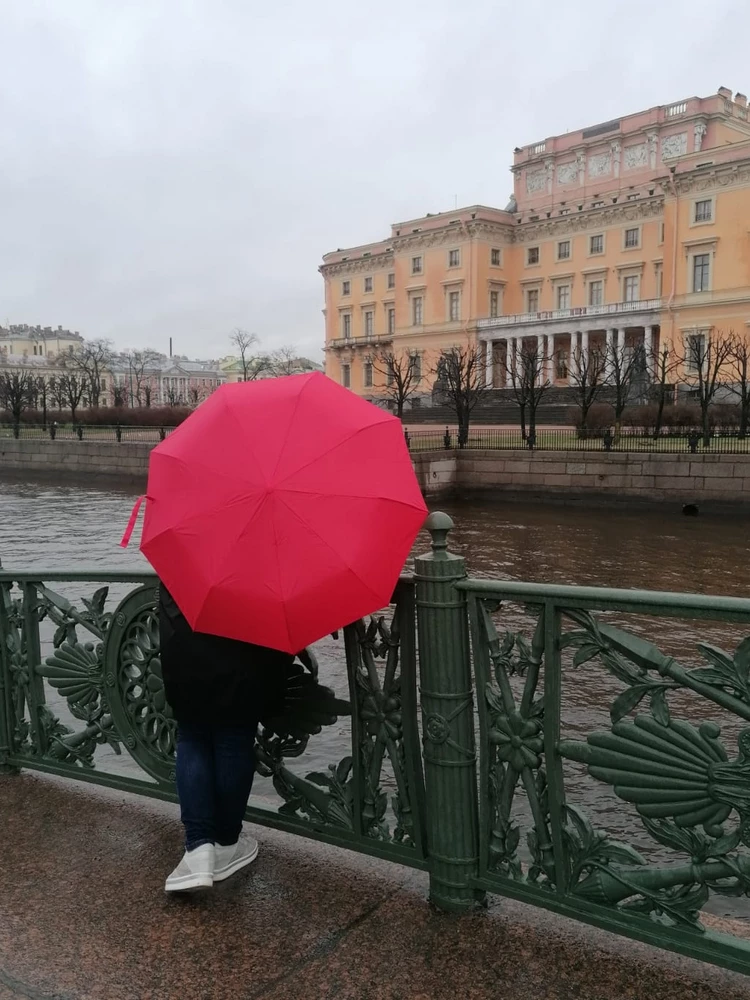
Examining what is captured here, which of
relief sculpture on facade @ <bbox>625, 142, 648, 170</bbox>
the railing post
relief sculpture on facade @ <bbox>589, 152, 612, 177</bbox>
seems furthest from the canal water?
relief sculpture on facade @ <bbox>589, 152, 612, 177</bbox>

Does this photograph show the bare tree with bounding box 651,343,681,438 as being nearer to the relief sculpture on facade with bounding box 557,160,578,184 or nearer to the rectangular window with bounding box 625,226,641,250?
the rectangular window with bounding box 625,226,641,250

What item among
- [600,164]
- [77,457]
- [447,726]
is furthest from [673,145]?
[447,726]

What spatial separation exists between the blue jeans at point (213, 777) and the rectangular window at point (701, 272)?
54.3 m

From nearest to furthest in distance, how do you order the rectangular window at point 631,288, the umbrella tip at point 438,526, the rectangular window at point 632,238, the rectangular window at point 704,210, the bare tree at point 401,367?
the umbrella tip at point 438,526
the rectangular window at point 704,210
the rectangular window at point 632,238
the rectangular window at point 631,288
the bare tree at point 401,367

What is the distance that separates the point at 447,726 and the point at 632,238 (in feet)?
201

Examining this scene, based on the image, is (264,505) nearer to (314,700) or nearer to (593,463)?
(314,700)

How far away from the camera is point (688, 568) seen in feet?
48.9

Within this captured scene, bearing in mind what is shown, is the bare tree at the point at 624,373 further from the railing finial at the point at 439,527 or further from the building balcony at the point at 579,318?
the railing finial at the point at 439,527

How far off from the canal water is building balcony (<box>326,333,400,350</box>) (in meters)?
45.7

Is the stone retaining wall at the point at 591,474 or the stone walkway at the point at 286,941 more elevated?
the stone walkway at the point at 286,941

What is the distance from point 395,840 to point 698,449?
72.7 feet

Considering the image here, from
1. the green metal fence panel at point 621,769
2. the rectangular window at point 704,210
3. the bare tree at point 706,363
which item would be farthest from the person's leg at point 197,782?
the rectangular window at point 704,210

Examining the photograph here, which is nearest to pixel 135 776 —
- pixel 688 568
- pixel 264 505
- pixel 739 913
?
pixel 264 505

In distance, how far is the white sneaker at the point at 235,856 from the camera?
287 centimetres
